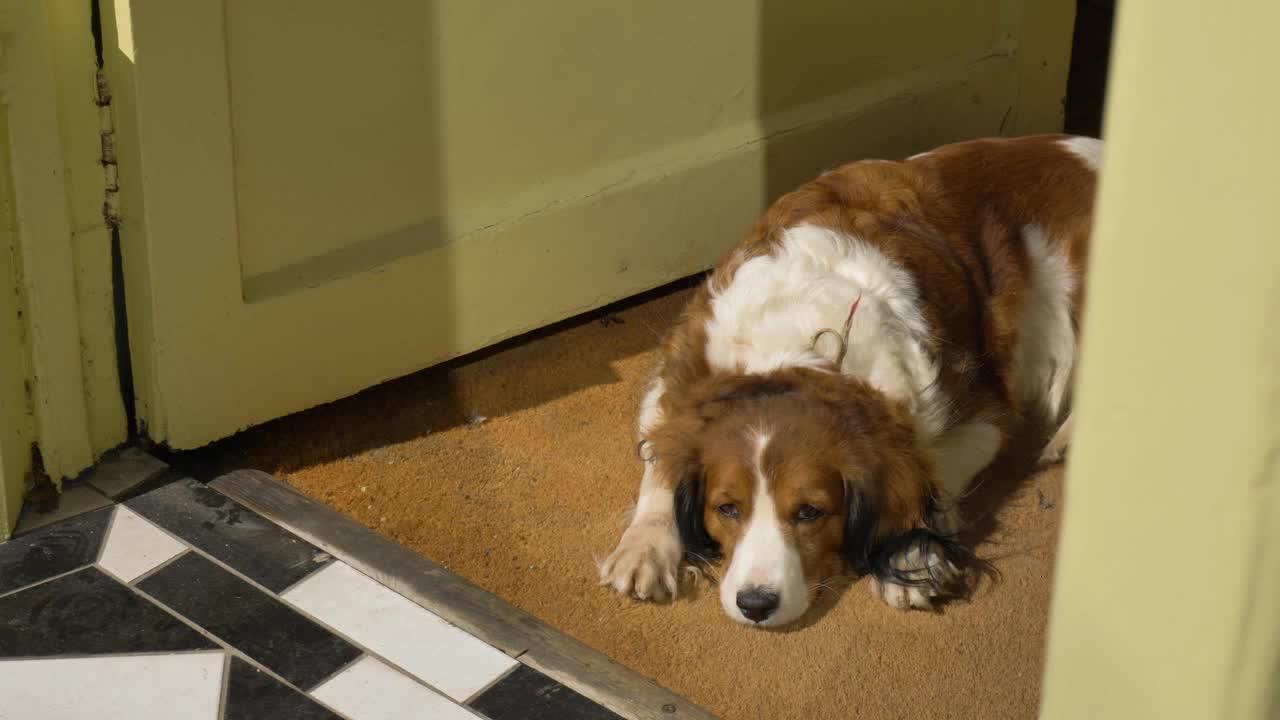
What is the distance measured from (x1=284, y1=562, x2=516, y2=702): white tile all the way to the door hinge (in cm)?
67

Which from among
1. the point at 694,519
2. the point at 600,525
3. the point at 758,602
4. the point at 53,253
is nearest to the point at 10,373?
the point at 53,253

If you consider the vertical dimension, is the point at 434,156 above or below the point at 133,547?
above

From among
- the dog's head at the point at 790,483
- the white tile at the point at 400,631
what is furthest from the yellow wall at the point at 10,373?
the dog's head at the point at 790,483

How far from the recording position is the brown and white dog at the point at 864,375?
2.31 meters

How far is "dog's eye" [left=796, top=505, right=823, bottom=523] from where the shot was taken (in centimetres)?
229

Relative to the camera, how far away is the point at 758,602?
2254mm

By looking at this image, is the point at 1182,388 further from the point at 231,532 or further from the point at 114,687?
the point at 231,532

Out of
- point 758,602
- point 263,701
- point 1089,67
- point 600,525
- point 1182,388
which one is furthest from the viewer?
point 1089,67

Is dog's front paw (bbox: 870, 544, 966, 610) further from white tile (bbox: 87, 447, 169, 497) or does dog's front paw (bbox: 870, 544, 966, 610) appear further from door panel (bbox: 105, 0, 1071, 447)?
white tile (bbox: 87, 447, 169, 497)

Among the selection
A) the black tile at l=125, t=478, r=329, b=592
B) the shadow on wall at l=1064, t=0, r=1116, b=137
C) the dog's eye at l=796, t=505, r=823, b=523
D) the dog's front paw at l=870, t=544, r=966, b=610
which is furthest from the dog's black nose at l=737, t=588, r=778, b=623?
the shadow on wall at l=1064, t=0, r=1116, b=137

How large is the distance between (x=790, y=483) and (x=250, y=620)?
823mm

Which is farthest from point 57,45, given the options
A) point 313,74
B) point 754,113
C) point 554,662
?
point 754,113

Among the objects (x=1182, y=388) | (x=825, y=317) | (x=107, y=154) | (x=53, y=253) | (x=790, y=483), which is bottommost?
(x=790, y=483)

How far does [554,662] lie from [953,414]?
0.85 metres
